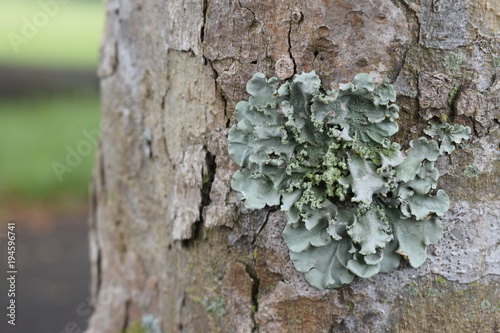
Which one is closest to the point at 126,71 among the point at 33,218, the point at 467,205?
the point at 467,205

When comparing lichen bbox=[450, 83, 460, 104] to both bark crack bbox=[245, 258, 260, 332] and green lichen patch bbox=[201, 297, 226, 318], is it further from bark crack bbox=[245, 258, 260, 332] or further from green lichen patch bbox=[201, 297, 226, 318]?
green lichen patch bbox=[201, 297, 226, 318]

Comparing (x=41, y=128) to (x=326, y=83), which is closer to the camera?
(x=326, y=83)

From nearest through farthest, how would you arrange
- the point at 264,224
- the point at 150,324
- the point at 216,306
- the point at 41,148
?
the point at 264,224 < the point at 216,306 < the point at 150,324 < the point at 41,148

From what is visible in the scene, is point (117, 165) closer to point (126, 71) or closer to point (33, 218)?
point (126, 71)

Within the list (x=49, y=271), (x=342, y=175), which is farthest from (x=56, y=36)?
(x=342, y=175)

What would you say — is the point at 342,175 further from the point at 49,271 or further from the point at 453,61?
the point at 49,271

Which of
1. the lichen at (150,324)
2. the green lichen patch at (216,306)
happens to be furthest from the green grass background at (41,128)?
the green lichen patch at (216,306)

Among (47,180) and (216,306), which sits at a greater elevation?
(216,306)
